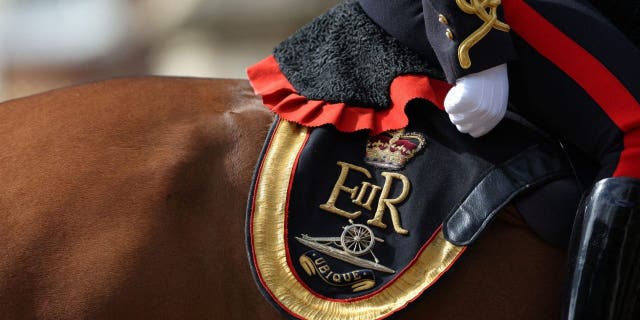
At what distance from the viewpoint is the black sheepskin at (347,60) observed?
1.50 meters

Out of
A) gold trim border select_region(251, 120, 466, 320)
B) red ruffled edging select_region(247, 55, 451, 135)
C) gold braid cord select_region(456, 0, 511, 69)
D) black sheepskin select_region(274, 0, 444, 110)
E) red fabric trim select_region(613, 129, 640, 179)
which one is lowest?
gold trim border select_region(251, 120, 466, 320)

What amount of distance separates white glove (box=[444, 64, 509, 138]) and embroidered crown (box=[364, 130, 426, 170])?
0.09m

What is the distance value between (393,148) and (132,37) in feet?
11.0

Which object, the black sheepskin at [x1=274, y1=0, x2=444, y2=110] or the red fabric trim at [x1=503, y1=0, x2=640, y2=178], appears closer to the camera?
the red fabric trim at [x1=503, y1=0, x2=640, y2=178]

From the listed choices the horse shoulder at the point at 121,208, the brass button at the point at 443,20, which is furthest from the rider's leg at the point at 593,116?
the horse shoulder at the point at 121,208

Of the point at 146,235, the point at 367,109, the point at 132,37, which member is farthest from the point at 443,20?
the point at 132,37

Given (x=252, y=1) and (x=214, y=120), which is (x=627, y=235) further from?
(x=252, y=1)

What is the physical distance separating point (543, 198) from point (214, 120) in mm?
619

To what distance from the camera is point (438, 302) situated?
1.40 m

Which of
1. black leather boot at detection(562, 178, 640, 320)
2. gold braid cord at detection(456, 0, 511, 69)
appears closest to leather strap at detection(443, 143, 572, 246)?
black leather boot at detection(562, 178, 640, 320)

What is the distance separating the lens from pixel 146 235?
4.55 feet

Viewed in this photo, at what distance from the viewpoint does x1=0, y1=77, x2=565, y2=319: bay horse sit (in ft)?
4.46

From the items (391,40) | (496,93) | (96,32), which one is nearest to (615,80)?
(496,93)

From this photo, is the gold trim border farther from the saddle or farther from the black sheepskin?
the black sheepskin
